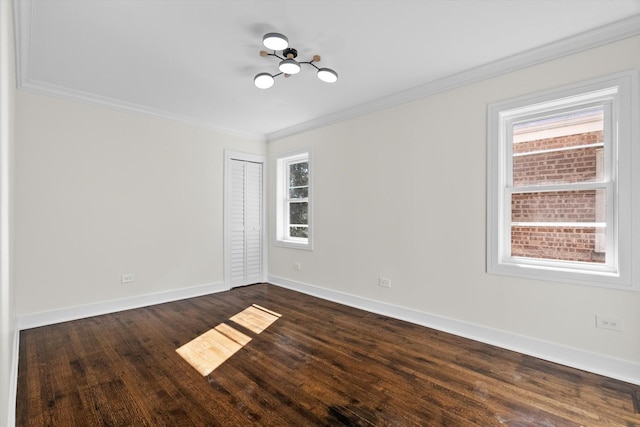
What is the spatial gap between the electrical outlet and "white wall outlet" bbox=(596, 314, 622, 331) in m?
1.94

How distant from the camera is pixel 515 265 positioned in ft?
9.57

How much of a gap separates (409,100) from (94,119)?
150 inches

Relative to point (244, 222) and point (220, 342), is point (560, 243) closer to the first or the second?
point (220, 342)

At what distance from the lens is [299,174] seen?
17.7 ft

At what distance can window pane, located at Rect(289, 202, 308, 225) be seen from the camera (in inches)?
208

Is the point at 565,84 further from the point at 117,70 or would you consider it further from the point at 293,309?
the point at 117,70

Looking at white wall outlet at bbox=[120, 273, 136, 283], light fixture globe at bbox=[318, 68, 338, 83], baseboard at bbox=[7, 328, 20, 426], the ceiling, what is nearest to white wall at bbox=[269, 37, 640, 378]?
the ceiling

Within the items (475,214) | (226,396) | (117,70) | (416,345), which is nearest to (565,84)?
(475,214)

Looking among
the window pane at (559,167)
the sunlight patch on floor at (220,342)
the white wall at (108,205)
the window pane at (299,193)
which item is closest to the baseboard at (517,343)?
the sunlight patch on floor at (220,342)

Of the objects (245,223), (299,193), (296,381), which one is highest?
(299,193)

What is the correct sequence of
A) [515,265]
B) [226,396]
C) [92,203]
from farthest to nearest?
[92,203]
[515,265]
[226,396]

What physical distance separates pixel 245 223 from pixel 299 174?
1.26 meters

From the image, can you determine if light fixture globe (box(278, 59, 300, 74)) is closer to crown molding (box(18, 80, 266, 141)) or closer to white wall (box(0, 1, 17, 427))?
white wall (box(0, 1, 17, 427))

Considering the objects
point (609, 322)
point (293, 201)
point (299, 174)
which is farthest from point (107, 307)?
Answer: point (609, 322)
